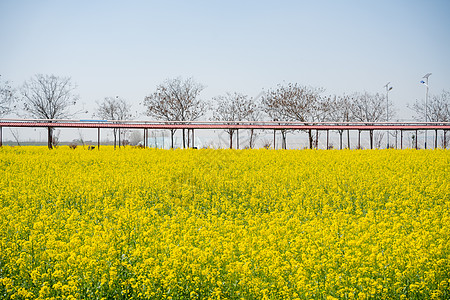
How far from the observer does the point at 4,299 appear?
447 cm

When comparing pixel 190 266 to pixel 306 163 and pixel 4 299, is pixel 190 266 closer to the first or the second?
pixel 4 299

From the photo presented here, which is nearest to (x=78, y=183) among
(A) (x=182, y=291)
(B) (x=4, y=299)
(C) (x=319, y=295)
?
(B) (x=4, y=299)

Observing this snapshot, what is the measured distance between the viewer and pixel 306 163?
640 inches

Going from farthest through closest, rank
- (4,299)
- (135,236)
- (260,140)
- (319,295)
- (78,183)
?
(260,140), (78,183), (135,236), (4,299), (319,295)

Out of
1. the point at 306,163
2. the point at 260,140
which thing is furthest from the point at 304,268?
the point at 260,140

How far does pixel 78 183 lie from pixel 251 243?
736 centimetres

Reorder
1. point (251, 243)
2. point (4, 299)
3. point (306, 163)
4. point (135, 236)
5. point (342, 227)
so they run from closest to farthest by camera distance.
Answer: point (4, 299)
point (251, 243)
point (135, 236)
point (342, 227)
point (306, 163)

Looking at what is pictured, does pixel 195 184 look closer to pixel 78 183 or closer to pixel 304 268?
pixel 78 183

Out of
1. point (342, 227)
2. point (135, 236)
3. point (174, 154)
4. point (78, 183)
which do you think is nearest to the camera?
point (135, 236)

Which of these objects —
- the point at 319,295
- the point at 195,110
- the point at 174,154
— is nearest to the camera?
the point at 319,295

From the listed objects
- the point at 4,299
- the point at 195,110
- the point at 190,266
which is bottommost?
the point at 4,299

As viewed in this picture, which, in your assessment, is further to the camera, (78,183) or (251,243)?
(78,183)

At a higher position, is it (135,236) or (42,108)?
(42,108)

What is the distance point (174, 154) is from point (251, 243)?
14497 mm
